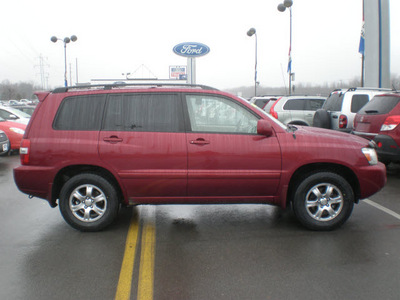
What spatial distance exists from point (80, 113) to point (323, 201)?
3.23 meters

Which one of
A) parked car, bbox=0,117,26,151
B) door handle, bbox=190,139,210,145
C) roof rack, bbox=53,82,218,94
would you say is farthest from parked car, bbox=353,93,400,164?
parked car, bbox=0,117,26,151

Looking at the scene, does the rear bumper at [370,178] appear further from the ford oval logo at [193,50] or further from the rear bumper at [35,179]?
the ford oval logo at [193,50]

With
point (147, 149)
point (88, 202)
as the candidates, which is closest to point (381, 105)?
point (147, 149)

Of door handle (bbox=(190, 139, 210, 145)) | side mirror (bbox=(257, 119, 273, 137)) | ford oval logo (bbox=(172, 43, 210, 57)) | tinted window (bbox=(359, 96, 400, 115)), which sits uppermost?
ford oval logo (bbox=(172, 43, 210, 57))

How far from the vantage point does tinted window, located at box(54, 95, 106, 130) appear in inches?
201

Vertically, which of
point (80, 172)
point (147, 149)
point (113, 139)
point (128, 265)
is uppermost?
point (113, 139)

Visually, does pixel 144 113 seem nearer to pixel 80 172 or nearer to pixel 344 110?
pixel 80 172

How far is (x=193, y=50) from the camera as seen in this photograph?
70.5ft

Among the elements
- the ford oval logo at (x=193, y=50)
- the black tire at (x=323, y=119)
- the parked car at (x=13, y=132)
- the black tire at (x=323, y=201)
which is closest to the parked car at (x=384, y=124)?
the black tire at (x=323, y=119)

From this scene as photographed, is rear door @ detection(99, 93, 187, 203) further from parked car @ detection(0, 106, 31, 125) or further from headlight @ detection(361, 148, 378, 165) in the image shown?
parked car @ detection(0, 106, 31, 125)

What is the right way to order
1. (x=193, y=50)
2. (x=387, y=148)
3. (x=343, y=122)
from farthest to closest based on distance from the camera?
(x=193, y=50), (x=343, y=122), (x=387, y=148)

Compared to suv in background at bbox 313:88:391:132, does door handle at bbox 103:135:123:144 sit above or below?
below

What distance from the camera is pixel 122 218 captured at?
582 cm

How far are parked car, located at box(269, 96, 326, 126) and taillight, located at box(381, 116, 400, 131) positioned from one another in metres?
5.79
